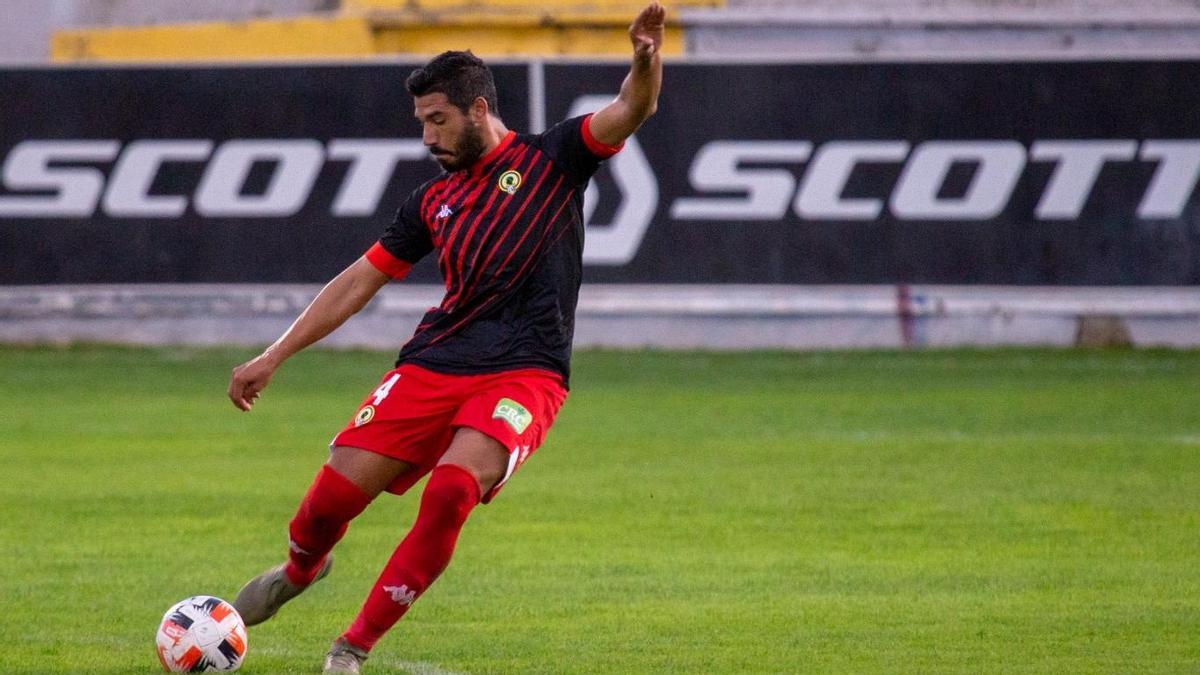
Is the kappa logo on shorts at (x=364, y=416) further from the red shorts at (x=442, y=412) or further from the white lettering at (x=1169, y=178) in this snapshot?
the white lettering at (x=1169, y=178)

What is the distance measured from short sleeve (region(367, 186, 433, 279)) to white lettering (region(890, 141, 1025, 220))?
1250cm

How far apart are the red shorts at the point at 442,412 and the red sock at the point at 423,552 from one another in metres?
0.19

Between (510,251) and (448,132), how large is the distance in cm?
41

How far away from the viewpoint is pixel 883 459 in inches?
456

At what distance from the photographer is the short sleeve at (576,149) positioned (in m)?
6.02

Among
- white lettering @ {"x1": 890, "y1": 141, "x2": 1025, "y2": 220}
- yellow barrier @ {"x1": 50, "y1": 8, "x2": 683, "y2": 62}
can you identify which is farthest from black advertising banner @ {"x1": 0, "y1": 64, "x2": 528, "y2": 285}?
white lettering @ {"x1": 890, "y1": 141, "x2": 1025, "y2": 220}

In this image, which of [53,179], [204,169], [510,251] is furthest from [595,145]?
[53,179]

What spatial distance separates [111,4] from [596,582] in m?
16.1

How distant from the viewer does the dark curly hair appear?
5918 mm

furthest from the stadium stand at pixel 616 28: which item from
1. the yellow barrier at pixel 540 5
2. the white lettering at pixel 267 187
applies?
the white lettering at pixel 267 187

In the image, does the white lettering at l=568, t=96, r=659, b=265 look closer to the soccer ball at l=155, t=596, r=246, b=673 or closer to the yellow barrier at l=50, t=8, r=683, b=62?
the yellow barrier at l=50, t=8, r=683, b=62

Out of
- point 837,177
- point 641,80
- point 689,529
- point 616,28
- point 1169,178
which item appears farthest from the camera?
point 616,28

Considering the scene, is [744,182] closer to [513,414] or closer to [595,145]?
[595,145]

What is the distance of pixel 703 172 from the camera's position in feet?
60.3
